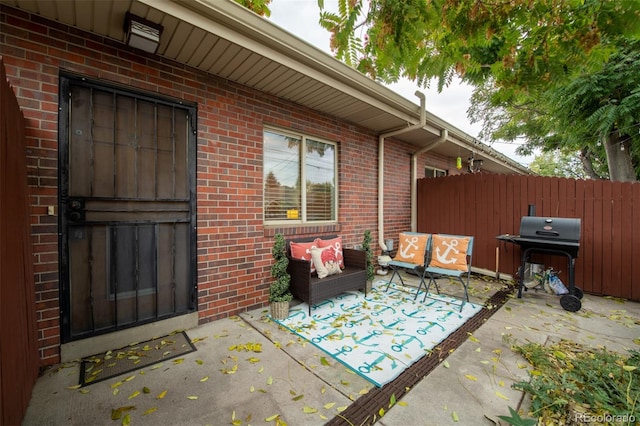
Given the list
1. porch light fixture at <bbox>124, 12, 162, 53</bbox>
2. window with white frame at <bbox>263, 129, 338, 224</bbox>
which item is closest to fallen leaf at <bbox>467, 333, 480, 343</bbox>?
window with white frame at <bbox>263, 129, 338, 224</bbox>

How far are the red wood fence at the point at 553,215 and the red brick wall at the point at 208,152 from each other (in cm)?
206

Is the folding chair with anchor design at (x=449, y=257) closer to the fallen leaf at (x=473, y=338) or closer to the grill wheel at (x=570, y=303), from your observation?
the fallen leaf at (x=473, y=338)

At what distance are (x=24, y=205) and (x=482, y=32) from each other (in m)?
3.85

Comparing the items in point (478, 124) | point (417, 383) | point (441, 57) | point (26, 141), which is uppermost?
point (478, 124)

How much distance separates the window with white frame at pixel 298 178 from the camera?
3717mm

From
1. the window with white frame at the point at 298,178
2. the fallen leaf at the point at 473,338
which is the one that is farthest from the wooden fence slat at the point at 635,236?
the window with white frame at the point at 298,178

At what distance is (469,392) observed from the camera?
1.84 m

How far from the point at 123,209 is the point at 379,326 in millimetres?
2993

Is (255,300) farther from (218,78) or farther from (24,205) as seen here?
(218,78)

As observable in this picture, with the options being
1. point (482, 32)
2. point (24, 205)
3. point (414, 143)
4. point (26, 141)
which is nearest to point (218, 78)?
point (26, 141)

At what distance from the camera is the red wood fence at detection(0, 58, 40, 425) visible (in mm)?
1305

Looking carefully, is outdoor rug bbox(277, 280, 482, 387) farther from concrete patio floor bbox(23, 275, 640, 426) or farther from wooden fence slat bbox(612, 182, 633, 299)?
wooden fence slat bbox(612, 182, 633, 299)

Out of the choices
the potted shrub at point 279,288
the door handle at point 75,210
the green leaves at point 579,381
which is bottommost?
the green leaves at point 579,381

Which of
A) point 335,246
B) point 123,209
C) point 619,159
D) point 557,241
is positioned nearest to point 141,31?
point 123,209
